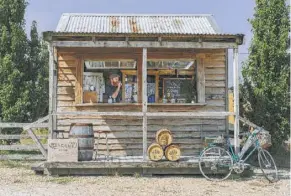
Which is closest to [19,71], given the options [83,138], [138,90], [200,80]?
[138,90]

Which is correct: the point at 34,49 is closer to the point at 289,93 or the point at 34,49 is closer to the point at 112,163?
the point at 112,163

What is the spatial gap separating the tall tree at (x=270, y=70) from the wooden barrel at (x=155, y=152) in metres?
4.03

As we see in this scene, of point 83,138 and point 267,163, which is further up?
point 83,138

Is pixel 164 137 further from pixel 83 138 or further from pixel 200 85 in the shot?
pixel 200 85

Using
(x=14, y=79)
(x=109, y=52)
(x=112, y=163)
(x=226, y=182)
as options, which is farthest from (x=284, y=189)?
(x=14, y=79)

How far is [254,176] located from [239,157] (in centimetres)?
77

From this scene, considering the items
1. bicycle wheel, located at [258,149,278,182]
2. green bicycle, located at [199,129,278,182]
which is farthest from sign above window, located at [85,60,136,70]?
bicycle wheel, located at [258,149,278,182]

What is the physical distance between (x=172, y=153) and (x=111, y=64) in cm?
336

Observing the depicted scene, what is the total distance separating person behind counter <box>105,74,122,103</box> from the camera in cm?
1249

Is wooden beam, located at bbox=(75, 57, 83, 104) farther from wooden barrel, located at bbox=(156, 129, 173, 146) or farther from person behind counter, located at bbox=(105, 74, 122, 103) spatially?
wooden barrel, located at bbox=(156, 129, 173, 146)

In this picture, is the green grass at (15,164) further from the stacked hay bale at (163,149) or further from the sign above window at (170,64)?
the sign above window at (170,64)

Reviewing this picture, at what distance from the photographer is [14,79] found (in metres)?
15.2

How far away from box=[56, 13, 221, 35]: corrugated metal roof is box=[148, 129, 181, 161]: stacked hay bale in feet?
10.7

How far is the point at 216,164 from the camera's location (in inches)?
402
